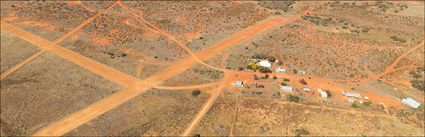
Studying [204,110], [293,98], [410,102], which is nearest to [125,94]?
[204,110]

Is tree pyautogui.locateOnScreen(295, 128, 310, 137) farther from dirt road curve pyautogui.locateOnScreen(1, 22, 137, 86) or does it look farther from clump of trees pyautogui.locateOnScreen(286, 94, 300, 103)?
dirt road curve pyautogui.locateOnScreen(1, 22, 137, 86)

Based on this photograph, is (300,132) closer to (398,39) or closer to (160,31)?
(398,39)

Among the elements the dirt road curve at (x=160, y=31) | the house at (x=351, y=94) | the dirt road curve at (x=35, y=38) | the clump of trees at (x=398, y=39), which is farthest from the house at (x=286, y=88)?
A: the dirt road curve at (x=35, y=38)

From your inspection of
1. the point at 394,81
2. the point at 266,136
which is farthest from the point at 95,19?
the point at 394,81

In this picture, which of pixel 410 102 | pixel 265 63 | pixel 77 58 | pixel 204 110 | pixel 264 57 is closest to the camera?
pixel 204 110

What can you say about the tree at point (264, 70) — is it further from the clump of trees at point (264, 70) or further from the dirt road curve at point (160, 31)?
the dirt road curve at point (160, 31)
